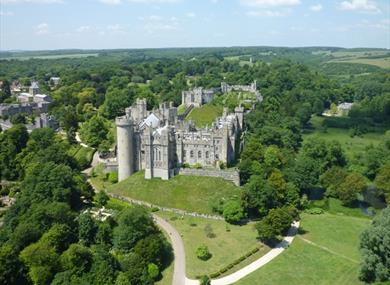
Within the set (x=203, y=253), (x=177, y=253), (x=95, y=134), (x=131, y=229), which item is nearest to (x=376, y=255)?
(x=203, y=253)

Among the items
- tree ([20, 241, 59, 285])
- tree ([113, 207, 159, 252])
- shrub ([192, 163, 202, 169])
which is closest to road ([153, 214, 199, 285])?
tree ([113, 207, 159, 252])

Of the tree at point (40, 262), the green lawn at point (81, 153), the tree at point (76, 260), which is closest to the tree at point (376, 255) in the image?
the tree at point (76, 260)

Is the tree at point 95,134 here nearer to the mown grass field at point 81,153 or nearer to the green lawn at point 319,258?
the mown grass field at point 81,153

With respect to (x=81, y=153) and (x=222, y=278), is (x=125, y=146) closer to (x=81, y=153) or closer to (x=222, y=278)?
(x=81, y=153)

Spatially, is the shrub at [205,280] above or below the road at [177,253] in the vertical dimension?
above

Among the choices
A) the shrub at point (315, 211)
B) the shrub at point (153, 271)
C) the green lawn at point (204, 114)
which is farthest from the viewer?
the green lawn at point (204, 114)

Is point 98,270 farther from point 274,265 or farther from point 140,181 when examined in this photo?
point 140,181

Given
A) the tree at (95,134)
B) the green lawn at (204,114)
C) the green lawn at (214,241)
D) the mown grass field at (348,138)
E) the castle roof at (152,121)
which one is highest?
the castle roof at (152,121)
